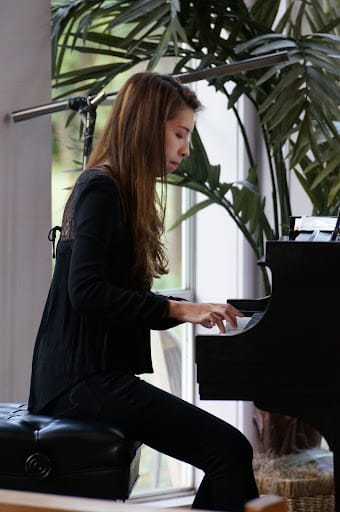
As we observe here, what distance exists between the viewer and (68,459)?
7.57 feet

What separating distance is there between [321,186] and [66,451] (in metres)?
1.71

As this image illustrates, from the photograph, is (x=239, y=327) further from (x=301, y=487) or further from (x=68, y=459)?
(x=301, y=487)

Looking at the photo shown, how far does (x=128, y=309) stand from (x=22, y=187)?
1.09 m

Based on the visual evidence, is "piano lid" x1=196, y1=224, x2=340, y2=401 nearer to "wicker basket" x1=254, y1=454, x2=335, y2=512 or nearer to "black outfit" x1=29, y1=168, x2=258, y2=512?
"black outfit" x1=29, y1=168, x2=258, y2=512

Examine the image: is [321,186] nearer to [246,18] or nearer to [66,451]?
[246,18]

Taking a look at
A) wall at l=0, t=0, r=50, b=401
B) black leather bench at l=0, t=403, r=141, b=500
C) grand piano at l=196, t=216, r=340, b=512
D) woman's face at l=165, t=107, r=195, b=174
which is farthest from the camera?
wall at l=0, t=0, r=50, b=401

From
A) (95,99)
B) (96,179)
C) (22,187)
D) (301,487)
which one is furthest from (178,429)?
(301,487)

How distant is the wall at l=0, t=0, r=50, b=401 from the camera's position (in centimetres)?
316

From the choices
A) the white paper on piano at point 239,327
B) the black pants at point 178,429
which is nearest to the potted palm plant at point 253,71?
the white paper on piano at point 239,327

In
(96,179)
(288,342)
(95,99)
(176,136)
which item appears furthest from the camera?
(95,99)

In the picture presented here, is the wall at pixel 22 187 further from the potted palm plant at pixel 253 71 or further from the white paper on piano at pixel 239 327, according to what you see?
the white paper on piano at pixel 239 327

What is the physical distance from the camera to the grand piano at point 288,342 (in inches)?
84.0

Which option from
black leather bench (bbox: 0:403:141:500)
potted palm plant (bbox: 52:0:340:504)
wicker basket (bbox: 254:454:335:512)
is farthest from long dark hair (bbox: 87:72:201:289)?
wicker basket (bbox: 254:454:335:512)

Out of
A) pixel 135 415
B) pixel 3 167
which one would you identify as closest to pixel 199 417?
pixel 135 415
